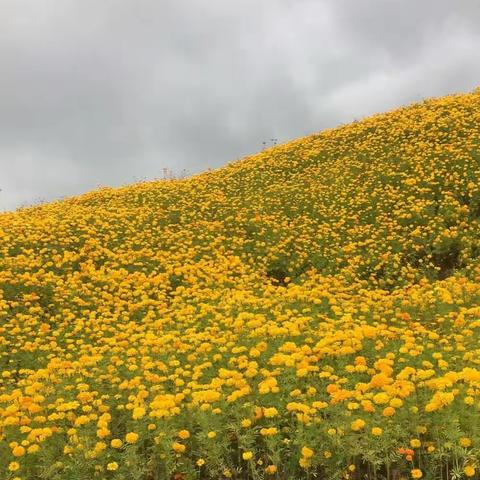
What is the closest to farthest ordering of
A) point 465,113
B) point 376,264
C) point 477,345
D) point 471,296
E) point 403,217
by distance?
point 477,345 < point 471,296 < point 376,264 < point 403,217 < point 465,113

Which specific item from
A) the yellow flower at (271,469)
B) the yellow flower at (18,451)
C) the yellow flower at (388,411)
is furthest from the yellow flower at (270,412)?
the yellow flower at (18,451)

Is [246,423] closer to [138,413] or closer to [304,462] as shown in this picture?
[304,462]

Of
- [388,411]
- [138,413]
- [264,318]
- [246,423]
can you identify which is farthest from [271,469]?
[264,318]

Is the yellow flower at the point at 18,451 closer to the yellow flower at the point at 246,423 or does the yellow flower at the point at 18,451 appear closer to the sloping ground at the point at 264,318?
the sloping ground at the point at 264,318

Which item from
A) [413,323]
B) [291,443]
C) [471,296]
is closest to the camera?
[291,443]

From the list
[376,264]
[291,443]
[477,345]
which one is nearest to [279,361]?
[291,443]

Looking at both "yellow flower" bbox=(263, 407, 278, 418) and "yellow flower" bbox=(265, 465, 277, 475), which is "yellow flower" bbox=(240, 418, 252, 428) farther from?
"yellow flower" bbox=(265, 465, 277, 475)

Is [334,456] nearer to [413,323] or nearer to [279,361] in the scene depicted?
[279,361]

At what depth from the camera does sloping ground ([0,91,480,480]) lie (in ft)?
15.6

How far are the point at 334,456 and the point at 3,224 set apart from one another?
13.5m

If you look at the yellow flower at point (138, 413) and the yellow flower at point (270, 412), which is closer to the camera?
the yellow flower at point (270, 412)

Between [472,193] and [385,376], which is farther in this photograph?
[472,193]

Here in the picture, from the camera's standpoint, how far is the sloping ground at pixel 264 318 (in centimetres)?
475

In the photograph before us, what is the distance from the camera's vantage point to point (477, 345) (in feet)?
22.6
